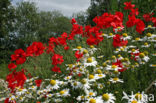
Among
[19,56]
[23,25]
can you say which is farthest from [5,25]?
[19,56]

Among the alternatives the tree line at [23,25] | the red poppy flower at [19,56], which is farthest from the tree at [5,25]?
the red poppy flower at [19,56]

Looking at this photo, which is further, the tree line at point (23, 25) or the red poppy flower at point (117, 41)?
the tree line at point (23, 25)

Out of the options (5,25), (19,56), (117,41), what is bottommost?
(19,56)

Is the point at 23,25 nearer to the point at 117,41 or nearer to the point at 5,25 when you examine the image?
the point at 5,25

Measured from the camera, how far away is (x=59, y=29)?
87.2 feet

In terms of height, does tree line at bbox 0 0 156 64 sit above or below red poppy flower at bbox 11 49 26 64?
above

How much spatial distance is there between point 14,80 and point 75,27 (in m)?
1.80

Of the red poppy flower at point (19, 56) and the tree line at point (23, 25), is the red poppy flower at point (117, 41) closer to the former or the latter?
the red poppy flower at point (19, 56)

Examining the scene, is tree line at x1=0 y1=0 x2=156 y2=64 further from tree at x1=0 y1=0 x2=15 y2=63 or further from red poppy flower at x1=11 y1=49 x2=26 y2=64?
red poppy flower at x1=11 y1=49 x2=26 y2=64

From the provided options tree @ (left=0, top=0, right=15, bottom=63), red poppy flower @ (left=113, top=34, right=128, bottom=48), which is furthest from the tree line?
red poppy flower @ (left=113, top=34, right=128, bottom=48)

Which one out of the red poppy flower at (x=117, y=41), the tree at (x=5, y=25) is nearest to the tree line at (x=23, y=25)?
the tree at (x=5, y=25)

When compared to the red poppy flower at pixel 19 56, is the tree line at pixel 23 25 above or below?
above

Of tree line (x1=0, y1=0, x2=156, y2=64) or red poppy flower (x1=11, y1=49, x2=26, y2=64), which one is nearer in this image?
red poppy flower (x1=11, y1=49, x2=26, y2=64)

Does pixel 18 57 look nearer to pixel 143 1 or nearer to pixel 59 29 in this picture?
pixel 143 1
